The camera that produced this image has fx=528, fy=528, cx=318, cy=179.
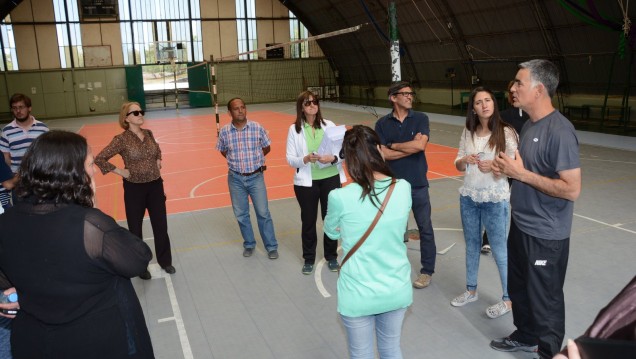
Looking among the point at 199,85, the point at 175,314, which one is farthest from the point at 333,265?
the point at 199,85

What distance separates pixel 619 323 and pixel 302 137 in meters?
4.86

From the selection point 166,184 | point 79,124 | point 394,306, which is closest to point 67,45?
point 79,124

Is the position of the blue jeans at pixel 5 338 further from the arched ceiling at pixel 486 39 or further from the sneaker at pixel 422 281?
the arched ceiling at pixel 486 39

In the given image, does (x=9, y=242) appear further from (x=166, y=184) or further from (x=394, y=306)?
(x=166, y=184)

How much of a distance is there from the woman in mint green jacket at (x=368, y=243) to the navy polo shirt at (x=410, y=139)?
8.03 feet

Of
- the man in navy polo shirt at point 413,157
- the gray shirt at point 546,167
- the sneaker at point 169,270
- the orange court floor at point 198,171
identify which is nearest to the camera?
the gray shirt at point 546,167

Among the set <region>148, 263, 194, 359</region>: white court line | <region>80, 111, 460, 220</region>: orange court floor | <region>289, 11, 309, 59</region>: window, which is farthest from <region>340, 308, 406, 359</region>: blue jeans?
<region>289, 11, 309, 59</region>: window

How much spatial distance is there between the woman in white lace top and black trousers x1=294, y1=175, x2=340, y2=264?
166 centimetres

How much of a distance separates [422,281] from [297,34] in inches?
1279

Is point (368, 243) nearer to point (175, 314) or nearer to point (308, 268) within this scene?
point (175, 314)

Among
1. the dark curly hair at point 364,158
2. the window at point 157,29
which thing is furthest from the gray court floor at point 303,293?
the window at point 157,29

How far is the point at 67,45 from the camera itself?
102 ft

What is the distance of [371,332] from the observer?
318 centimetres

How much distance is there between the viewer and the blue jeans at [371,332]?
3121mm
